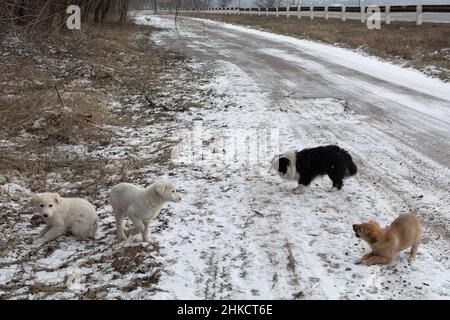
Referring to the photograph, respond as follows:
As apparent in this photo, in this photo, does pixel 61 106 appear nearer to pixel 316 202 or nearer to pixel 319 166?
pixel 319 166

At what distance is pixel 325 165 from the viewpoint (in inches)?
296

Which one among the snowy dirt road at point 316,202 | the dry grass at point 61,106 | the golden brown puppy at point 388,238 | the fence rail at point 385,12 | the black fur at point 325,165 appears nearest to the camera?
the snowy dirt road at point 316,202

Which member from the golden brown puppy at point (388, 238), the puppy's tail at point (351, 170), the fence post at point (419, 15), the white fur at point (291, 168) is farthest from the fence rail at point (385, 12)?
the golden brown puppy at point (388, 238)

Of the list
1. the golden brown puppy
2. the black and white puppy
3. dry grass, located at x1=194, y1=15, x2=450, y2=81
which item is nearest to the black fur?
the black and white puppy

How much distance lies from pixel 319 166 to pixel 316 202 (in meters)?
0.61

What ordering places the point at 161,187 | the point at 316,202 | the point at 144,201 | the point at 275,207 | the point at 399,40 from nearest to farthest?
1. the point at 161,187
2. the point at 144,201
3. the point at 275,207
4. the point at 316,202
5. the point at 399,40

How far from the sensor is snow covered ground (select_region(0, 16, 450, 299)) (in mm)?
5102

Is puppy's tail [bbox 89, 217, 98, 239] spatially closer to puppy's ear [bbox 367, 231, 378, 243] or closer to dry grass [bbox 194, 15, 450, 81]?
puppy's ear [bbox 367, 231, 378, 243]

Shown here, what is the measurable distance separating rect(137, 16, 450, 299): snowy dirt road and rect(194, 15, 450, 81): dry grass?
17.2ft

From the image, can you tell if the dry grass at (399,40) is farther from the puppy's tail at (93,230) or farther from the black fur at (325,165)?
the puppy's tail at (93,230)

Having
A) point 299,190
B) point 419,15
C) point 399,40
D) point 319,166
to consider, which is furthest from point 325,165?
point 419,15

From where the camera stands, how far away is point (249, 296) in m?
4.86

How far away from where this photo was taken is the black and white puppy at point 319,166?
7.50 metres


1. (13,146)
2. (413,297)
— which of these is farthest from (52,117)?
(413,297)
